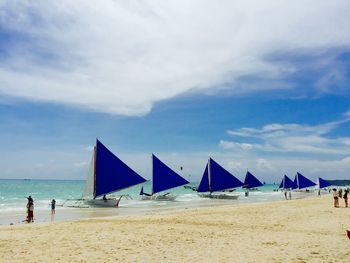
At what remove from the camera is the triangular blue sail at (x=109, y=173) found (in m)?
37.9

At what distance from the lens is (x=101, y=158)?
38281 mm

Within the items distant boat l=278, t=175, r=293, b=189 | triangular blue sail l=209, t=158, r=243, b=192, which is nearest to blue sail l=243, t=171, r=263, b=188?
distant boat l=278, t=175, r=293, b=189

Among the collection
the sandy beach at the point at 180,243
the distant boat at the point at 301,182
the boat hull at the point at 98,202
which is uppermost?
the distant boat at the point at 301,182

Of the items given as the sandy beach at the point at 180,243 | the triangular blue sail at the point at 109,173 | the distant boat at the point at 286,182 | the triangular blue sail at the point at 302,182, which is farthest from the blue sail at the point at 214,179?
the triangular blue sail at the point at 302,182

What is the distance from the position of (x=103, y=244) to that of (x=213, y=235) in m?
4.82

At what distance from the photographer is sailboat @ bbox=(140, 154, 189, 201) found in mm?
48688

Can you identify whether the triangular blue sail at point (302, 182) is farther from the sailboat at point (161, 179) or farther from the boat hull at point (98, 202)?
the boat hull at point (98, 202)

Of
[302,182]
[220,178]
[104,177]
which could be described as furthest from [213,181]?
[302,182]

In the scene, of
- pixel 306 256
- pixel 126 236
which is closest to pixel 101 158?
pixel 126 236

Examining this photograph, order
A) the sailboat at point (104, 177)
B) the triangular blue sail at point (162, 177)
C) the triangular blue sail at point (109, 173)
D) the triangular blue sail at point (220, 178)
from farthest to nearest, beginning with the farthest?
the triangular blue sail at point (220, 178), the triangular blue sail at point (162, 177), the triangular blue sail at point (109, 173), the sailboat at point (104, 177)

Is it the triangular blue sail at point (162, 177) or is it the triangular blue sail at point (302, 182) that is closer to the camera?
the triangular blue sail at point (162, 177)

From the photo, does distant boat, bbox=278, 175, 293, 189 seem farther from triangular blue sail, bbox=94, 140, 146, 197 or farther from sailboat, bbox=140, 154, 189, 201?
triangular blue sail, bbox=94, 140, 146, 197

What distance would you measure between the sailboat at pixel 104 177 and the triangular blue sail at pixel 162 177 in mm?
9198

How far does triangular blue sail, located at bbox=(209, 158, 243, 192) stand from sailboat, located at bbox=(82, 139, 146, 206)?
21.5 meters
